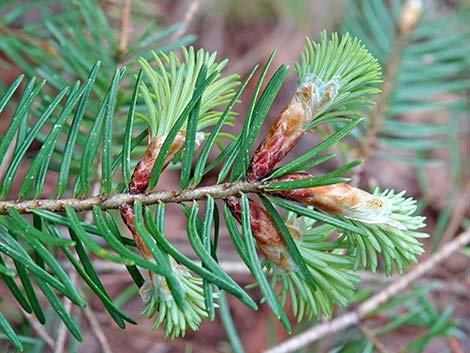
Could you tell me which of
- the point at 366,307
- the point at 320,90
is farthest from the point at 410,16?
the point at 320,90

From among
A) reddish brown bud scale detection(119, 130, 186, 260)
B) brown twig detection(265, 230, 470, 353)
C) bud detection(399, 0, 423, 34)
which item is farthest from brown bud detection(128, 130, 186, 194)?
bud detection(399, 0, 423, 34)

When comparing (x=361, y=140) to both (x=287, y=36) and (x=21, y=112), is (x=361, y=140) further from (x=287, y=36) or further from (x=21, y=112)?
(x=287, y=36)

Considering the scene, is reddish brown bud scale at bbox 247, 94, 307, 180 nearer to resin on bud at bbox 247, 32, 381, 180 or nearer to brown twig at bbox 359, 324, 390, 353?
resin on bud at bbox 247, 32, 381, 180

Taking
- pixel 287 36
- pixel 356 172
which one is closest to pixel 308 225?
pixel 356 172

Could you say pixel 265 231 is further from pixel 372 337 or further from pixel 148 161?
pixel 372 337

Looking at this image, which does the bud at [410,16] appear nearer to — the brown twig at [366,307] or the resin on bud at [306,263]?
the brown twig at [366,307]

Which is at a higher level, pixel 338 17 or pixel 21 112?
pixel 338 17
